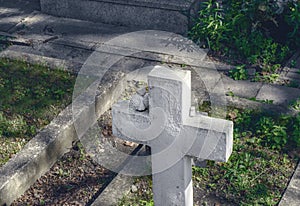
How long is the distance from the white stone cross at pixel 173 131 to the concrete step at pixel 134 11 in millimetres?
4114

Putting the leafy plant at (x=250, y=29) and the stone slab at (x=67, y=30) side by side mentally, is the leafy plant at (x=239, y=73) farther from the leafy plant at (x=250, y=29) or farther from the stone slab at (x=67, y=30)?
the stone slab at (x=67, y=30)

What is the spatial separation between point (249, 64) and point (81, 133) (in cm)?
254

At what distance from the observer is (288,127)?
240 inches

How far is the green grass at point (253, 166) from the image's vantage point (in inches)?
211

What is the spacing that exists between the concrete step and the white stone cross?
13.5ft

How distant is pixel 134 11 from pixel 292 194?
4.23 m

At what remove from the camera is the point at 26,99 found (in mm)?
6730

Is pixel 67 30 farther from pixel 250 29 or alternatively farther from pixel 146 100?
pixel 146 100

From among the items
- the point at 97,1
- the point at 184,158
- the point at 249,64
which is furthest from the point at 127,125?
the point at 97,1

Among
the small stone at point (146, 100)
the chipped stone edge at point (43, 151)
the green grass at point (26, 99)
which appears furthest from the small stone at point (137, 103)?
the green grass at point (26, 99)

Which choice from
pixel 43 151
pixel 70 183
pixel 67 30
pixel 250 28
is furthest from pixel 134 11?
pixel 70 183

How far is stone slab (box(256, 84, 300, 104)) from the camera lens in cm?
672

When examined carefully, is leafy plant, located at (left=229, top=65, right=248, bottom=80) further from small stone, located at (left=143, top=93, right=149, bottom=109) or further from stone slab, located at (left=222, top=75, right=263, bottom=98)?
small stone, located at (left=143, top=93, right=149, bottom=109)

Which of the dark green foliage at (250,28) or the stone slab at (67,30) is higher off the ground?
the dark green foliage at (250,28)
